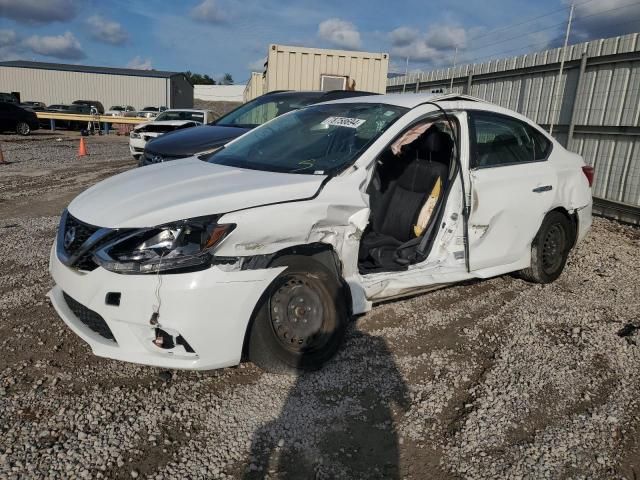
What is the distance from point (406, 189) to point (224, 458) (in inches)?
109

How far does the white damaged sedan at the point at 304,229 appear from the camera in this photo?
8.87 ft

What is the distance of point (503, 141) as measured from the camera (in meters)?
4.43

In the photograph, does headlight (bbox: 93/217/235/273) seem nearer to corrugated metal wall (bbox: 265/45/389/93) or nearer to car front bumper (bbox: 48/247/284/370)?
car front bumper (bbox: 48/247/284/370)

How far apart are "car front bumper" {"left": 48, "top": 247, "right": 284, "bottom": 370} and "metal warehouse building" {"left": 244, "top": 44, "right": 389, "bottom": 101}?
9.58m

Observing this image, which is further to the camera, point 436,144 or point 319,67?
point 319,67

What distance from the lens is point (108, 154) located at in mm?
16719

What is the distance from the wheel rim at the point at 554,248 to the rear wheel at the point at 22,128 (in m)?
24.8

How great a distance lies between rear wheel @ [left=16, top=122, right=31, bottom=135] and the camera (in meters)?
23.2

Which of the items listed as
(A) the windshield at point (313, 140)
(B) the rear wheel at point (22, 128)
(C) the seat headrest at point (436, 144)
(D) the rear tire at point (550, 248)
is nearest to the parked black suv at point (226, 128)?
(A) the windshield at point (313, 140)

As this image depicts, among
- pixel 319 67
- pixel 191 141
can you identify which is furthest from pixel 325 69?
pixel 191 141

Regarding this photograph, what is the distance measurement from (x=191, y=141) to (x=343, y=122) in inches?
138

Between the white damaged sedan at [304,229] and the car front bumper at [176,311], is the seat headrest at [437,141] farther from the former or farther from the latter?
the car front bumper at [176,311]

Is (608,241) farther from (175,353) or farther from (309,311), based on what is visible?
(175,353)

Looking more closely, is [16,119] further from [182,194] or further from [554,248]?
[554,248]
